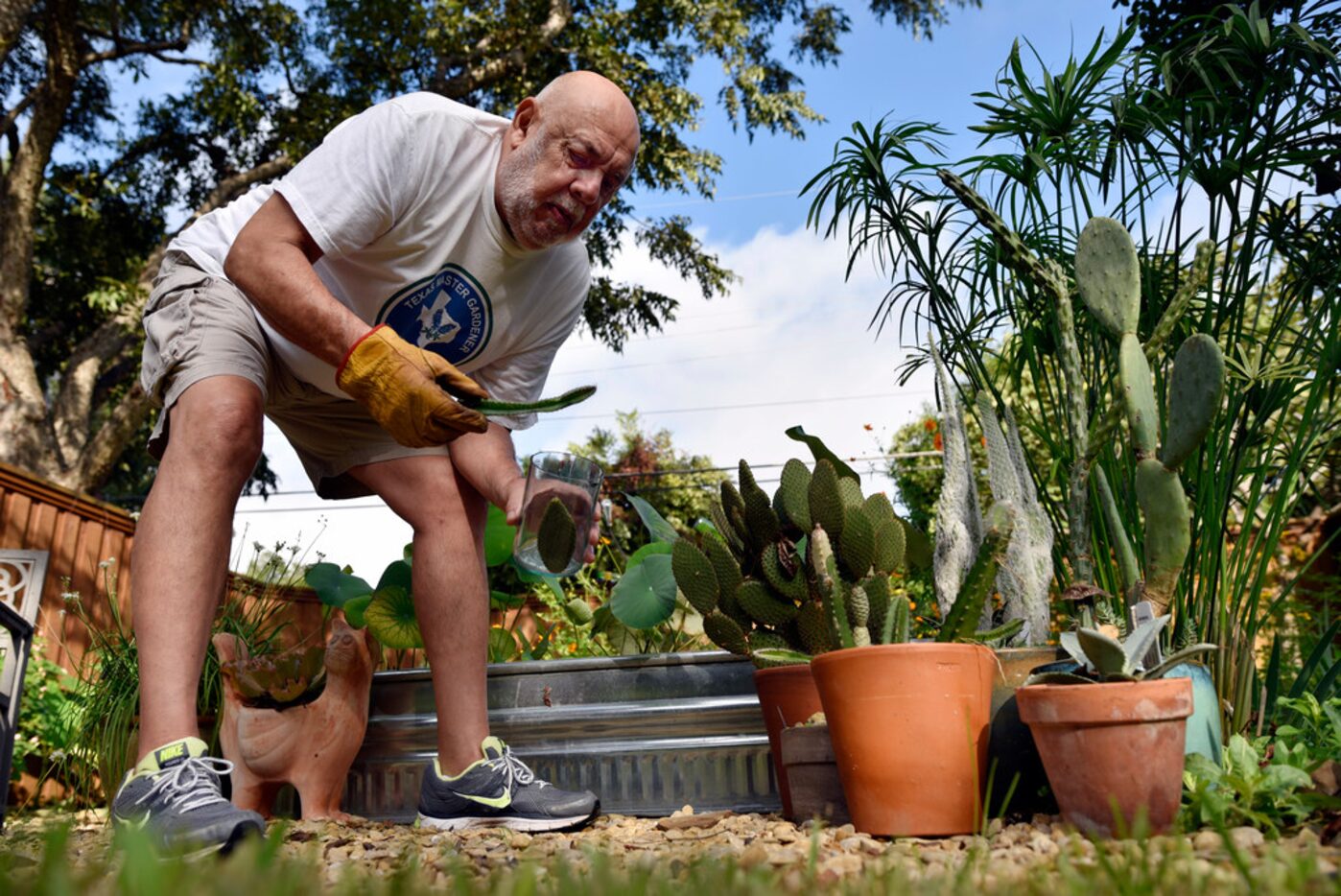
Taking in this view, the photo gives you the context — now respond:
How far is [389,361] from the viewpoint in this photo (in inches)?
63.1

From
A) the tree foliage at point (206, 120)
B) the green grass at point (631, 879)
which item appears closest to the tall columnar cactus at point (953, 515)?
the green grass at point (631, 879)

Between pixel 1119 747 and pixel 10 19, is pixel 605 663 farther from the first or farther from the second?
pixel 10 19

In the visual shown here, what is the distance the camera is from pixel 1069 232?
8.56 feet

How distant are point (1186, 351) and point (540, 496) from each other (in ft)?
3.62

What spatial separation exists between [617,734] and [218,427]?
3.28ft

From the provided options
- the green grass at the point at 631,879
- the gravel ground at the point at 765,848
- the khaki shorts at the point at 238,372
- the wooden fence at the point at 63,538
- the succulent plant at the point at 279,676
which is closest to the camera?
the green grass at the point at 631,879

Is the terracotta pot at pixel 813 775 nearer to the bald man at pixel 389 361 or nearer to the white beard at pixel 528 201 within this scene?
the bald man at pixel 389 361

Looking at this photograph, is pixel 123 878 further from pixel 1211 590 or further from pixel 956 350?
pixel 956 350

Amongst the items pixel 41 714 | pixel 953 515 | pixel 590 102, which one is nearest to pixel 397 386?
pixel 590 102

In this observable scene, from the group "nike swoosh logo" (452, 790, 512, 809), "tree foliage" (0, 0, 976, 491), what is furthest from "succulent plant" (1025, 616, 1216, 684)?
"tree foliage" (0, 0, 976, 491)

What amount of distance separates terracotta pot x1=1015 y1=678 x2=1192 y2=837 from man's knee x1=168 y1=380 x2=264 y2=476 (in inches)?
49.9

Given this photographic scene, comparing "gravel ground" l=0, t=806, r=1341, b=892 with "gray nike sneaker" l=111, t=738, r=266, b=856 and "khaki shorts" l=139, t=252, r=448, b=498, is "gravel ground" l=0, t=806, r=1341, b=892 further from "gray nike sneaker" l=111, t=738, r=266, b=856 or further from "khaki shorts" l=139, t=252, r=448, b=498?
"khaki shorts" l=139, t=252, r=448, b=498

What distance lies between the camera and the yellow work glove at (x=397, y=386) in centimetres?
160

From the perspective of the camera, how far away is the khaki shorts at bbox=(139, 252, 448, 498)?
172 centimetres
